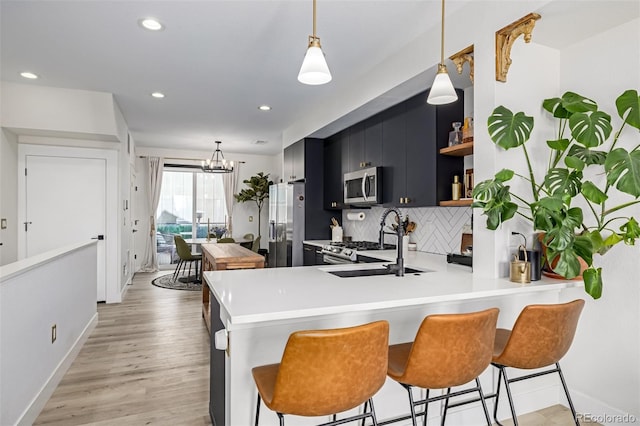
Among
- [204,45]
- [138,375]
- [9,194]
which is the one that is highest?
[204,45]

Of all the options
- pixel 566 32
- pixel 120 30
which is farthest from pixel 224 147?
pixel 566 32

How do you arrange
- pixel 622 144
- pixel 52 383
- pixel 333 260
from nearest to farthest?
pixel 622 144 < pixel 52 383 < pixel 333 260

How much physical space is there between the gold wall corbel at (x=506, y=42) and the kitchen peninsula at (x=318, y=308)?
1.25 meters

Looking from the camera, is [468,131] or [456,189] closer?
[468,131]

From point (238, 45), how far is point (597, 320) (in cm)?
328

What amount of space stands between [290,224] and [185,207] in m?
4.05

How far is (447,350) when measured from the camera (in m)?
1.56

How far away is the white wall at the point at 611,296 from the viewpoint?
214cm

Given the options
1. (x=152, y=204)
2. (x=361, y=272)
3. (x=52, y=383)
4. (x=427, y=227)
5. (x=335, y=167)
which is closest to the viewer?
(x=361, y=272)

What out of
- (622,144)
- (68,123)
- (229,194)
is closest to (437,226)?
(622,144)

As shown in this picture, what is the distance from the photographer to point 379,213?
4.58m

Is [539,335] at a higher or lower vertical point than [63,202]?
lower

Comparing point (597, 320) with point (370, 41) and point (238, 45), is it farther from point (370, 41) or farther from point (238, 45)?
point (238, 45)

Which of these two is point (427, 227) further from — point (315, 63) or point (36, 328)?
point (36, 328)
